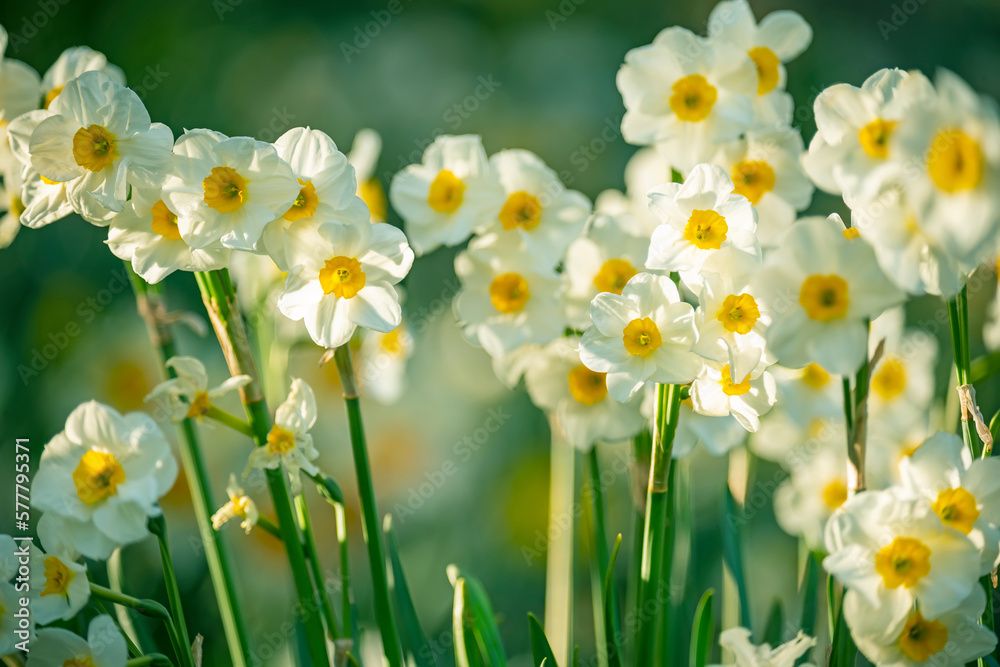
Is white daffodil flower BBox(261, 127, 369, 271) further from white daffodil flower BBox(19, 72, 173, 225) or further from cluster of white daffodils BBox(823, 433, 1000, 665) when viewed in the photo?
cluster of white daffodils BBox(823, 433, 1000, 665)

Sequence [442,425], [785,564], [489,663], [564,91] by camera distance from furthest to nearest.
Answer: [564,91] → [442,425] → [785,564] → [489,663]

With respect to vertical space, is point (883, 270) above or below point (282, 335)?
above

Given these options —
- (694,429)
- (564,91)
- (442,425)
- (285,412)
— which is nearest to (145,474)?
(285,412)

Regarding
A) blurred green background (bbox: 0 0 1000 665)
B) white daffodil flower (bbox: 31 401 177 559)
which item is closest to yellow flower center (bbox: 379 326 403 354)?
blurred green background (bbox: 0 0 1000 665)

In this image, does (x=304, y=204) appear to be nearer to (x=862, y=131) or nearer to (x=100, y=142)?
(x=100, y=142)

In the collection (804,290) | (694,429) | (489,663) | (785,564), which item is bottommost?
(785,564)

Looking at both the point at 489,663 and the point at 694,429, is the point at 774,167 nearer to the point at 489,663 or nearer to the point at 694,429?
the point at 694,429

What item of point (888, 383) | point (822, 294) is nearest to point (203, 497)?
point (822, 294)
